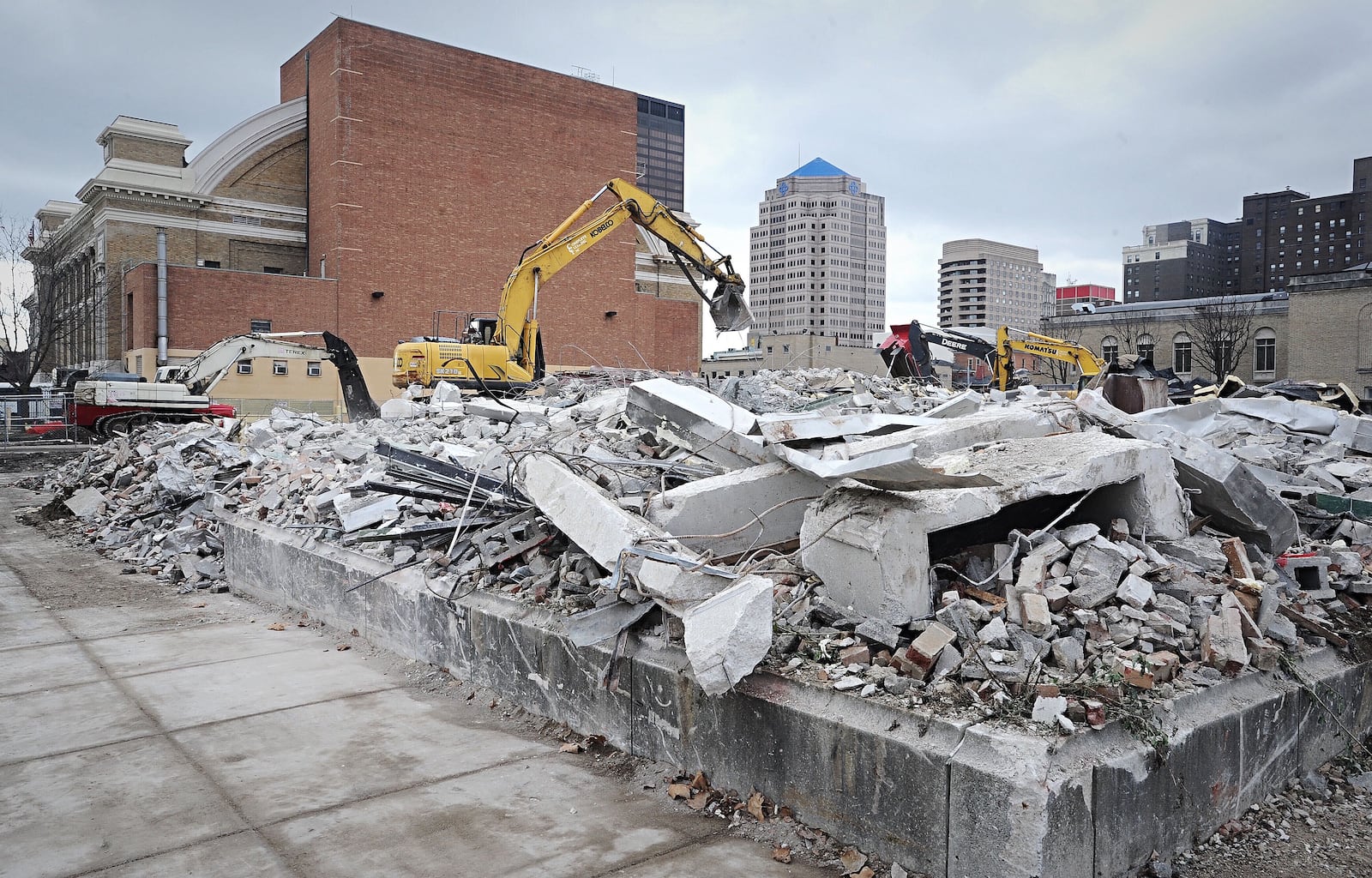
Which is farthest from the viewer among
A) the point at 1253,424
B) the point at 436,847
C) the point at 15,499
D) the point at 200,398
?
the point at 200,398

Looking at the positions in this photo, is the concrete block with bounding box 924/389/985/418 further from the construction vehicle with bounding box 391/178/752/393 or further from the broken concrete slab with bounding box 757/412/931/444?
the construction vehicle with bounding box 391/178/752/393

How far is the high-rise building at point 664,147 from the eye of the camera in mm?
158000

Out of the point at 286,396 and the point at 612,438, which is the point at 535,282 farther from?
the point at 286,396

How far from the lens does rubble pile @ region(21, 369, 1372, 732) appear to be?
11.0 ft

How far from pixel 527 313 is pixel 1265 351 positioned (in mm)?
53913

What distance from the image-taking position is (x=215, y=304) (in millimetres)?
31516

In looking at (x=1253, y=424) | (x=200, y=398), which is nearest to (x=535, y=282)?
(x=200, y=398)

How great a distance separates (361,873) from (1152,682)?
2871mm

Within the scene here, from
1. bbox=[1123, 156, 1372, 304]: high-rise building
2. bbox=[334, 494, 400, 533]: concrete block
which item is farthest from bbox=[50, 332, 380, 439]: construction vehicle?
bbox=[1123, 156, 1372, 304]: high-rise building

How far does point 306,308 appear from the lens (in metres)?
33.3

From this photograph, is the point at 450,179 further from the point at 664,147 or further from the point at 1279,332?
the point at 664,147

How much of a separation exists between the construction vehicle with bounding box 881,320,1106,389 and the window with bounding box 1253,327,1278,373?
39749mm

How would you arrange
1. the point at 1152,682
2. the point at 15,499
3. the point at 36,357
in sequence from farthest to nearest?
1. the point at 36,357
2. the point at 15,499
3. the point at 1152,682

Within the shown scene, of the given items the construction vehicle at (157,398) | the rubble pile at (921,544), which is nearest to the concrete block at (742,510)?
the rubble pile at (921,544)
